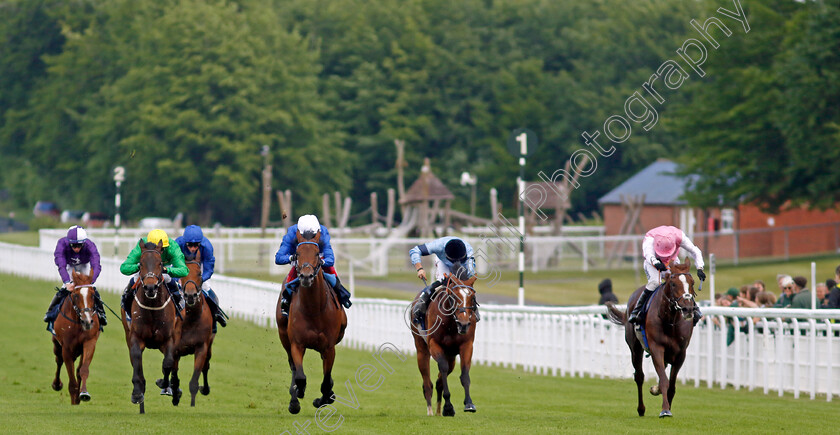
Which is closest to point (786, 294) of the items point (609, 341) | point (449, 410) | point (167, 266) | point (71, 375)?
point (609, 341)

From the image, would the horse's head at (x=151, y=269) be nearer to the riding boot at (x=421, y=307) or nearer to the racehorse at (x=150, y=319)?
the racehorse at (x=150, y=319)

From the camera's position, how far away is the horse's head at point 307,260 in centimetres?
1112

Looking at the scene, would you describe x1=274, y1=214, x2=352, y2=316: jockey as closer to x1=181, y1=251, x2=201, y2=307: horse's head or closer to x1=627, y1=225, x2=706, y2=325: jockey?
x1=181, y1=251, x2=201, y2=307: horse's head

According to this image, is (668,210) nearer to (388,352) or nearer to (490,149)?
(490,149)

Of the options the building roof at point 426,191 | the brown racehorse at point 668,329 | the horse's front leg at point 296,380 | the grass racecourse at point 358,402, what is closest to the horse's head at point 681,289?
the brown racehorse at point 668,329

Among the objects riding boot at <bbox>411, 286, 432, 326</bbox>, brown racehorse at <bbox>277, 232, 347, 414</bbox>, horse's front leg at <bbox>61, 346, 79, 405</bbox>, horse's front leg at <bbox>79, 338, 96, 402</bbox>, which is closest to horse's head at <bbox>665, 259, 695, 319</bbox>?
riding boot at <bbox>411, 286, 432, 326</bbox>

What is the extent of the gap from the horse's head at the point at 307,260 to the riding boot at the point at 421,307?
1.69 m

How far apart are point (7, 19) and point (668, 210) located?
36753 mm

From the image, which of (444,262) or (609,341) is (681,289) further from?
(609,341)

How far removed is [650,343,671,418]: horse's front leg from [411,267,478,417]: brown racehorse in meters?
1.71

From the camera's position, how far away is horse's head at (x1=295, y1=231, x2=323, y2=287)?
1112 cm

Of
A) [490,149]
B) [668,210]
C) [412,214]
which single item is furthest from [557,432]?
[490,149]

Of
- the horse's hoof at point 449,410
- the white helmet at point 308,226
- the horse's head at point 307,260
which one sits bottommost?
the horse's hoof at point 449,410

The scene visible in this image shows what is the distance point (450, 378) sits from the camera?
19109 millimetres
